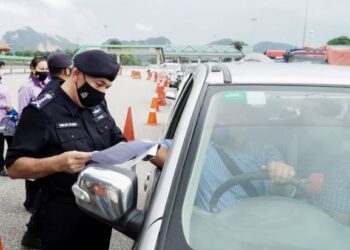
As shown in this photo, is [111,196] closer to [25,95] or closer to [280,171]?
[280,171]

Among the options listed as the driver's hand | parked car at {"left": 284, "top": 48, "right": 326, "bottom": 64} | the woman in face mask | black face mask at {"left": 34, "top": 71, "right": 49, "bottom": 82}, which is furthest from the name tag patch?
parked car at {"left": 284, "top": 48, "right": 326, "bottom": 64}

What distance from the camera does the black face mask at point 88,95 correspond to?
7.80ft

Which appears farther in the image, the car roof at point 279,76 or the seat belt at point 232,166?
the car roof at point 279,76

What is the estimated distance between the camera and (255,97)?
207 cm

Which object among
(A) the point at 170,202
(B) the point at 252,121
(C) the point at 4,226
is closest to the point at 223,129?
(B) the point at 252,121

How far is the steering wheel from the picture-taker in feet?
6.07

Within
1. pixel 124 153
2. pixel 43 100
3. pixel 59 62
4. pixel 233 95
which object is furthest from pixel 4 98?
pixel 233 95

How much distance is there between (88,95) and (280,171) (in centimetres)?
110

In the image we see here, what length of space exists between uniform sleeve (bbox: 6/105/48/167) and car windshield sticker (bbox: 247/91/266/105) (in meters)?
1.05

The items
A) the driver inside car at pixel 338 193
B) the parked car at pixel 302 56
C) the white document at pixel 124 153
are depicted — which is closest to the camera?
the driver inside car at pixel 338 193

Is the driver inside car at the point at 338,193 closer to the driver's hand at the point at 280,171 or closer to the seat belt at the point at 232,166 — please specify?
the driver's hand at the point at 280,171

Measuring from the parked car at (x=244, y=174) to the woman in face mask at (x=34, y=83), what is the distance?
329 cm

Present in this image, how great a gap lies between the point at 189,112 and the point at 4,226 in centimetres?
328

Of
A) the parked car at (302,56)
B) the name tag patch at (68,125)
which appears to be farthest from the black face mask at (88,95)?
the parked car at (302,56)
